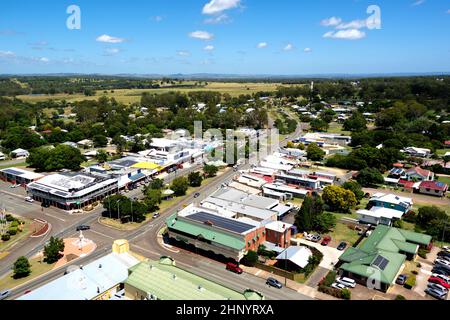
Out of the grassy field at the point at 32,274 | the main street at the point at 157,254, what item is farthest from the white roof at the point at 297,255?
the grassy field at the point at 32,274

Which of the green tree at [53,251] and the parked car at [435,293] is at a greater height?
the green tree at [53,251]

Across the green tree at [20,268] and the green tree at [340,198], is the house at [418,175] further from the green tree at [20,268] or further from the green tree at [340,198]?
the green tree at [20,268]

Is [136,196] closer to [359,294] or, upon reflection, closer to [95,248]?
[95,248]

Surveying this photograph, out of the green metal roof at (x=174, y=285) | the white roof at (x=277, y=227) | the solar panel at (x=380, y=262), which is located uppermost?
the green metal roof at (x=174, y=285)

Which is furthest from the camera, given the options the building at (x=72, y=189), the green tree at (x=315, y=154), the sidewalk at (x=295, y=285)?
the green tree at (x=315, y=154)
